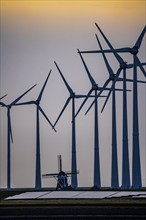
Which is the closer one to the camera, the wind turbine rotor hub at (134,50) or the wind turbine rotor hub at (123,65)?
the wind turbine rotor hub at (134,50)

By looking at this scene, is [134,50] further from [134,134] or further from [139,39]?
[134,134]

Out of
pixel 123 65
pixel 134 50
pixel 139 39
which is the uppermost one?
pixel 139 39

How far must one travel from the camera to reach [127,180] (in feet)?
435

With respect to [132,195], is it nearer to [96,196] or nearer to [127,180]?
[96,196]
